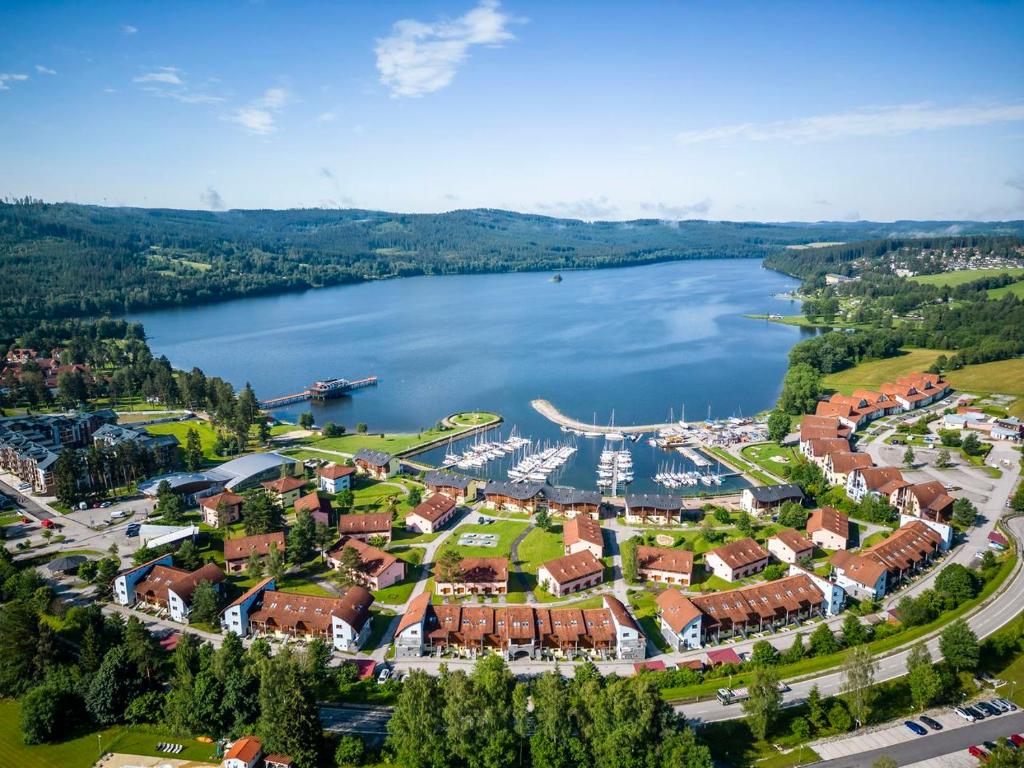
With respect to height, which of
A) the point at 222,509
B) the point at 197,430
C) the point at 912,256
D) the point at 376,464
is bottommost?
the point at 222,509

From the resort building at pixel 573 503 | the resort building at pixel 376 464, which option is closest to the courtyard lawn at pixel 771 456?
the resort building at pixel 573 503

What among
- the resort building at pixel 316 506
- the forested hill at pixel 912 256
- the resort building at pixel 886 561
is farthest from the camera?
the forested hill at pixel 912 256

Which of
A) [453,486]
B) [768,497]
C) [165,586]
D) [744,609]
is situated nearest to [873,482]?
[768,497]

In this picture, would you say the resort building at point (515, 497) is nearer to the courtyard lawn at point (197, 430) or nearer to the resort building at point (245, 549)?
the resort building at point (245, 549)

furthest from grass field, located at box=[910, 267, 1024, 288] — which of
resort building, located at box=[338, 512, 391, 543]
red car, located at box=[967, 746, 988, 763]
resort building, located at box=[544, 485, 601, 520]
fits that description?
resort building, located at box=[338, 512, 391, 543]

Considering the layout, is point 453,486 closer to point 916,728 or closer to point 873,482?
point 873,482

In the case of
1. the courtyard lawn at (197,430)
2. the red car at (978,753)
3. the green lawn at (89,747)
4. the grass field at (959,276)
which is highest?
the grass field at (959,276)

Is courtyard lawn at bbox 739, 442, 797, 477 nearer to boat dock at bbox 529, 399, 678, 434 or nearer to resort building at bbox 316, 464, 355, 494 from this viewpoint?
boat dock at bbox 529, 399, 678, 434
